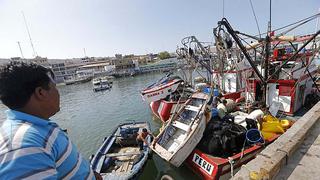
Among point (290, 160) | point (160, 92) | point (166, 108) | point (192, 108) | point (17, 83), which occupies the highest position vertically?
point (17, 83)

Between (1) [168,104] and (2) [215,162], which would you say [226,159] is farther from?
(1) [168,104]

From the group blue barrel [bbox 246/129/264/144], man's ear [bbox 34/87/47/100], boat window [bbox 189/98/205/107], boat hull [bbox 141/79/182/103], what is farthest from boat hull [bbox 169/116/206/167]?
boat hull [bbox 141/79/182/103]

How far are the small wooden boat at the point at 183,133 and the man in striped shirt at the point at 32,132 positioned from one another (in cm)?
521

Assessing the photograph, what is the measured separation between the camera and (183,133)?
7754 millimetres

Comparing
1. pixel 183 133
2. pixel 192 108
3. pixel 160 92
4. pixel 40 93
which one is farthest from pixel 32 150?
pixel 160 92

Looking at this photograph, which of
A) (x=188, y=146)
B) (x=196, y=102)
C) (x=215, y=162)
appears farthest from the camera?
(x=196, y=102)

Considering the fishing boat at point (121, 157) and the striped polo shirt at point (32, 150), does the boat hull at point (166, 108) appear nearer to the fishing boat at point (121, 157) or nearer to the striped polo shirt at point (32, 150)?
the fishing boat at point (121, 157)

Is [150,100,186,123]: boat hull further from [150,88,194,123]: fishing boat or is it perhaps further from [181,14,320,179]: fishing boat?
[181,14,320,179]: fishing boat

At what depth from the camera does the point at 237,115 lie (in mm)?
9742

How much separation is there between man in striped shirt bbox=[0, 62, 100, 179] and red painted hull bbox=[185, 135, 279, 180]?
16.6 ft

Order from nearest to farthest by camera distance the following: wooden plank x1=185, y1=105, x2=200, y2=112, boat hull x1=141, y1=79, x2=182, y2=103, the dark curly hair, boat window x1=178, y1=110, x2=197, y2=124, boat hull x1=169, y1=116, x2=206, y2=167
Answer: the dark curly hair → boat hull x1=169, y1=116, x2=206, y2=167 → wooden plank x1=185, y1=105, x2=200, y2=112 → boat window x1=178, y1=110, x2=197, y2=124 → boat hull x1=141, y1=79, x2=182, y2=103

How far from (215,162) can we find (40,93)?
564 cm

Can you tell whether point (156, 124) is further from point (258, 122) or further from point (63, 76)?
point (63, 76)

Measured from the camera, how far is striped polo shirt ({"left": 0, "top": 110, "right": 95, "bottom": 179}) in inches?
44.4
